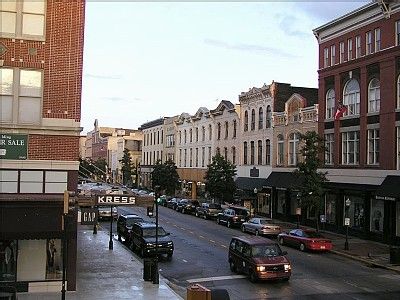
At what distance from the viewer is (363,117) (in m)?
38.5

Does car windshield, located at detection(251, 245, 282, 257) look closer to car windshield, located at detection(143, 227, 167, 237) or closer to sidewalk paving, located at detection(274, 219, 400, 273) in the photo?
sidewalk paving, located at detection(274, 219, 400, 273)

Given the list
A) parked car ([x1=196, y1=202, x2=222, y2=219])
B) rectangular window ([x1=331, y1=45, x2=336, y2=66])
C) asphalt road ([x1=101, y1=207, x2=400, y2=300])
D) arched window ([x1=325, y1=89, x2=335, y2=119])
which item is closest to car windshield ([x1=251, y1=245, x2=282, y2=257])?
asphalt road ([x1=101, y1=207, x2=400, y2=300])

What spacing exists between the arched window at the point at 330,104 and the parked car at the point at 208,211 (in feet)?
45.9

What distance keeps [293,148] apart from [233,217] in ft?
33.0

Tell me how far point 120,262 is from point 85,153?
6646 inches

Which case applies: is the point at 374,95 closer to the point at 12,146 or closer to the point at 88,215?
the point at 88,215

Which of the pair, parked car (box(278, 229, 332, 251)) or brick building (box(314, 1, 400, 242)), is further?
brick building (box(314, 1, 400, 242))

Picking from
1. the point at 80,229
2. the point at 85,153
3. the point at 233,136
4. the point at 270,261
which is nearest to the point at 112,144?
the point at 85,153

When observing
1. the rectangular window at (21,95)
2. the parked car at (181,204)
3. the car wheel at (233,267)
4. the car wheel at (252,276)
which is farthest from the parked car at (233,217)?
the rectangular window at (21,95)

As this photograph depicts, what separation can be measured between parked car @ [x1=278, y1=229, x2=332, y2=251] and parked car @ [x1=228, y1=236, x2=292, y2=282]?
8.25 m

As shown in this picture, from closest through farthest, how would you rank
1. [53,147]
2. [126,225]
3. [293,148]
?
[53,147] → [126,225] → [293,148]

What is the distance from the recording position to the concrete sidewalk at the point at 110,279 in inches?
734

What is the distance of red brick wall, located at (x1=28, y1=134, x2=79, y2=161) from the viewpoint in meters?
19.6

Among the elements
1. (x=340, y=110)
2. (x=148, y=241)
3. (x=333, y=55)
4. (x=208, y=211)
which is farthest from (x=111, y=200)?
(x=208, y=211)
